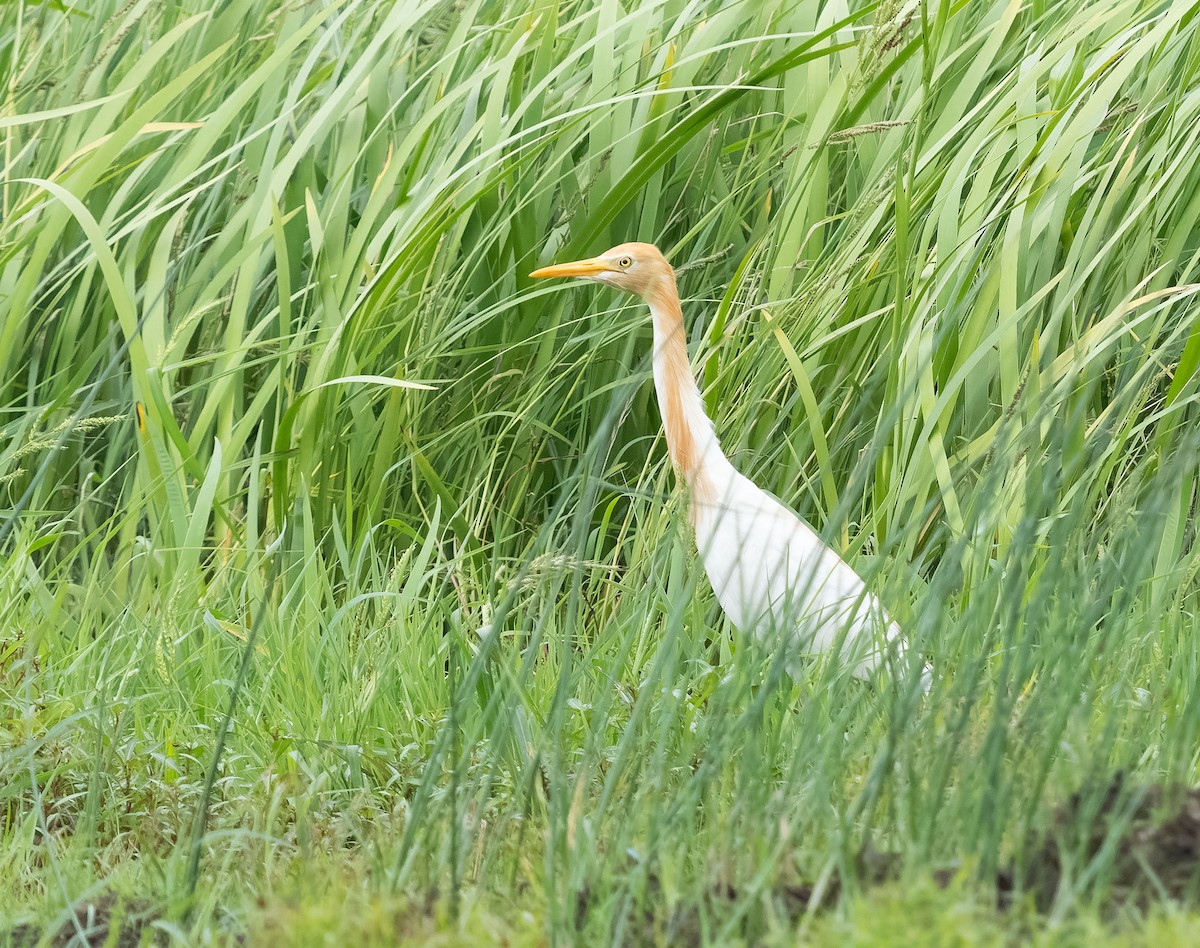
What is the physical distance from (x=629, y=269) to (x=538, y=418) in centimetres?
41

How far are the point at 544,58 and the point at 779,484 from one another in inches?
40.6

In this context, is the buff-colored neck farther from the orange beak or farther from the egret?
the orange beak

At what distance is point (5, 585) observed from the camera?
2.44 metres

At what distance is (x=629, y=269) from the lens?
2.78 m

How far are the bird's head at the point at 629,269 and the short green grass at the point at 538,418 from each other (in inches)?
3.3

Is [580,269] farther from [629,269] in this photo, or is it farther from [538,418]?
[538,418]

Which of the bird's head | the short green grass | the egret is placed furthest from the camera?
the bird's head

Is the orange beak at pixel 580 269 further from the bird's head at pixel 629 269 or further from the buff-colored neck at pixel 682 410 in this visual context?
the buff-colored neck at pixel 682 410

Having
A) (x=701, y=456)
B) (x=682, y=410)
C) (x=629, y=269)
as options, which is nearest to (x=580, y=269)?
(x=629, y=269)

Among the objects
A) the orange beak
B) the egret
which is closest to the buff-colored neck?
the egret

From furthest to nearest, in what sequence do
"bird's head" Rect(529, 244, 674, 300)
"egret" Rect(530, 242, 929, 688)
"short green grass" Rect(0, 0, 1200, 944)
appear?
"bird's head" Rect(529, 244, 674, 300) < "egret" Rect(530, 242, 929, 688) < "short green grass" Rect(0, 0, 1200, 944)

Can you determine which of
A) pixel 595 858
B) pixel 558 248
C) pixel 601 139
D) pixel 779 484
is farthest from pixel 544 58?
pixel 595 858

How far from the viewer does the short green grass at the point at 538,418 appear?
1.48m

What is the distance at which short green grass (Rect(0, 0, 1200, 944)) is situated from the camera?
1479 millimetres
